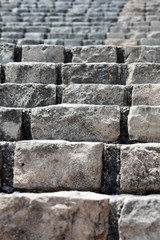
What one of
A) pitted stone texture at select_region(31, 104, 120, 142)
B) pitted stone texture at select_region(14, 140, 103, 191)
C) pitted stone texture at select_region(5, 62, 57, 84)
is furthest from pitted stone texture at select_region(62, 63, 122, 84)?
pitted stone texture at select_region(14, 140, 103, 191)

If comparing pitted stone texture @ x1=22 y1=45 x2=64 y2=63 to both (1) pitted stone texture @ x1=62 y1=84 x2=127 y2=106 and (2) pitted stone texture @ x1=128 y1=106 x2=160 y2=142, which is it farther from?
(2) pitted stone texture @ x1=128 y1=106 x2=160 y2=142

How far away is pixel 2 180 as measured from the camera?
2.17 meters

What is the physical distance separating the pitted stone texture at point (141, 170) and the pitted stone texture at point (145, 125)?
0.18 metres

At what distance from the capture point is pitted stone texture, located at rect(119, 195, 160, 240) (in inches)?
71.3

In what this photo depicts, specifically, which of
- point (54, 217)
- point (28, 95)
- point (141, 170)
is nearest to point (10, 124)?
point (28, 95)

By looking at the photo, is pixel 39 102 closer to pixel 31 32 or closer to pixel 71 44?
pixel 71 44

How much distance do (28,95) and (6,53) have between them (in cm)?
79

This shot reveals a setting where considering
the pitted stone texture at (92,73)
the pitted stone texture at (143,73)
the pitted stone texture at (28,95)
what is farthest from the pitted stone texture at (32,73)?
the pitted stone texture at (143,73)

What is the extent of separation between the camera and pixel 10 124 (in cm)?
232

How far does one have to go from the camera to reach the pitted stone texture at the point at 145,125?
2208mm

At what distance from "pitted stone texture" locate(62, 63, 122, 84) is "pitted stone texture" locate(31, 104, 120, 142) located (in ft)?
Answer: 1.86

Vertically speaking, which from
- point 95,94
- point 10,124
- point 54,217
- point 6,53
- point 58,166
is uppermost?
point 6,53

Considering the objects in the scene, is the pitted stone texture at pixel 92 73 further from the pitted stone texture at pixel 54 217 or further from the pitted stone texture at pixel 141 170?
the pitted stone texture at pixel 54 217

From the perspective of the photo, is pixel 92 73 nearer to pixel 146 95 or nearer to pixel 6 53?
pixel 146 95
